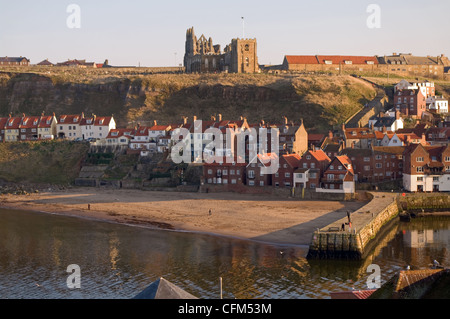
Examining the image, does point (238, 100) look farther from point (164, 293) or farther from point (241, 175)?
point (164, 293)

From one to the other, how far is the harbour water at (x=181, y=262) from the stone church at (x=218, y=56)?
76.5 m

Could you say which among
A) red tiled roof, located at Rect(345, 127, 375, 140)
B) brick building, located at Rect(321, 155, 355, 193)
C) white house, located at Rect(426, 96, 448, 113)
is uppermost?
white house, located at Rect(426, 96, 448, 113)

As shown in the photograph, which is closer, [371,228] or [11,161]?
[371,228]

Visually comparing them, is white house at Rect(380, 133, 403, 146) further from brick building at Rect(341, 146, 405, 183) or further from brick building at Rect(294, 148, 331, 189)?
brick building at Rect(294, 148, 331, 189)

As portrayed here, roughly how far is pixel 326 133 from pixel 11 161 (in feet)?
156

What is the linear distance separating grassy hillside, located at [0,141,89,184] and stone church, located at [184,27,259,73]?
4702cm

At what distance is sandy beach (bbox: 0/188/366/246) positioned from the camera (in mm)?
52312

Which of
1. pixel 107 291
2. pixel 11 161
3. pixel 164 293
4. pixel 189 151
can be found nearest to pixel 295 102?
pixel 189 151

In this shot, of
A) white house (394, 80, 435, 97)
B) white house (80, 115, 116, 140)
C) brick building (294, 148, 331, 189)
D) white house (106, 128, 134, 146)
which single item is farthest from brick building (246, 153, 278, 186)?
white house (394, 80, 435, 97)

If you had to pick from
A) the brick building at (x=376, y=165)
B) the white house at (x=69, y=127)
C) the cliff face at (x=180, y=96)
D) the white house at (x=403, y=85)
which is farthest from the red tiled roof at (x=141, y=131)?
the white house at (x=403, y=85)

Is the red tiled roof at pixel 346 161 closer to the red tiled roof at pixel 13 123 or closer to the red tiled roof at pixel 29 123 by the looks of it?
the red tiled roof at pixel 29 123

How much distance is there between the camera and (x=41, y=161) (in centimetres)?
8744

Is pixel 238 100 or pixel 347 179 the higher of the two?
pixel 238 100
